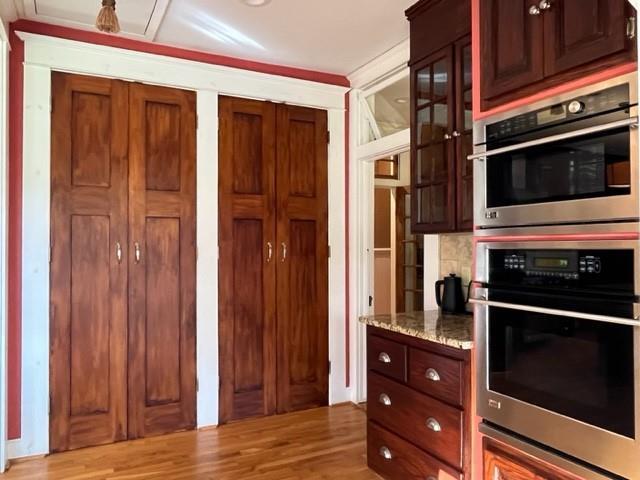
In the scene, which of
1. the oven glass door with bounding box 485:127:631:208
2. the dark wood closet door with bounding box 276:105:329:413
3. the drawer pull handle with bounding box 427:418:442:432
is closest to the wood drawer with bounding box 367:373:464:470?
the drawer pull handle with bounding box 427:418:442:432

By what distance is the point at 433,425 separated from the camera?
226 centimetres

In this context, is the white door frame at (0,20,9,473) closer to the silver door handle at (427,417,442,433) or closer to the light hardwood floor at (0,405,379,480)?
the light hardwood floor at (0,405,379,480)

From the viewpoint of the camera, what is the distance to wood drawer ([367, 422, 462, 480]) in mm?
2231

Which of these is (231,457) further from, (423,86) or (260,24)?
(260,24)

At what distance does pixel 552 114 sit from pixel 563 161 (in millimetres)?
177

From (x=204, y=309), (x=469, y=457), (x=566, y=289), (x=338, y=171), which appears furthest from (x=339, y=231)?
(x=566, y=289)

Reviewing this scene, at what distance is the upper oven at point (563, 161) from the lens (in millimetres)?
1457

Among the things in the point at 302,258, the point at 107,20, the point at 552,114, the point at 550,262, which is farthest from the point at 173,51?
the point at 550,262

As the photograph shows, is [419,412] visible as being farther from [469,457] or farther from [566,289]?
[566,289]

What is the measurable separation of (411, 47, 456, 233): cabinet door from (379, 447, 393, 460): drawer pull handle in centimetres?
120

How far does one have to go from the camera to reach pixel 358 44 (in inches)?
130

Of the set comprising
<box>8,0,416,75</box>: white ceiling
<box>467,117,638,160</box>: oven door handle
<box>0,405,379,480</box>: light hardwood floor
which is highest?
<box>8,0,416,75</box>: white ceiling

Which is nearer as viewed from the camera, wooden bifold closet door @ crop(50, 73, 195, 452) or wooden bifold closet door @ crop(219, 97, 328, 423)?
wooden bifold closet door @ crop(50, 73, 195, 452)

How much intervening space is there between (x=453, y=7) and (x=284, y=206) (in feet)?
5.94
